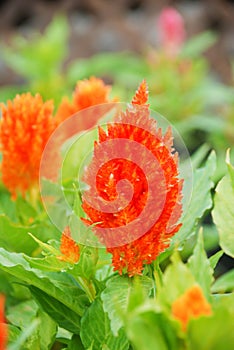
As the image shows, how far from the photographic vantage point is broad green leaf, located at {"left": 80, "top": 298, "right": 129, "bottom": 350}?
52.2 inches

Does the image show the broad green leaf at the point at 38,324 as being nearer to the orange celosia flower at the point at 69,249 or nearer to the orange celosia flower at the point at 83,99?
the orange celosia flower at the point at 69,249

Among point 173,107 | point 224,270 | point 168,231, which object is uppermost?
point 173,107

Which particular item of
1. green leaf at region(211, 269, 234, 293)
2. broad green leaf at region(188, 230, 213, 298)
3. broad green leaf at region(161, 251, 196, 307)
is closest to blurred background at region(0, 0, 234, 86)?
green leaf at region(211, 269, 234, 293)

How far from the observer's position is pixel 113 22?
14.9ft

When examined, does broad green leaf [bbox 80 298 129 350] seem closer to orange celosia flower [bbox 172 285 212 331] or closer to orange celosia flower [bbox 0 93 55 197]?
orange celosia flower [bbox 172 285 212 331]

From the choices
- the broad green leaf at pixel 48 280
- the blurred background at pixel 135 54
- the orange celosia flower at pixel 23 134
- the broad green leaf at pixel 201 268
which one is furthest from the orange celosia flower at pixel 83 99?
the blurred background at pixel 135 54

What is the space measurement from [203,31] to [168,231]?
3.45 m

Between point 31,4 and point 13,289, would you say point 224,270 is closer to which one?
point 13,289

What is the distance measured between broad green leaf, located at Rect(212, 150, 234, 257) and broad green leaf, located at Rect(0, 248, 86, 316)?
264mm

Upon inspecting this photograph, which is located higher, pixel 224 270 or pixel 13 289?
pixel 224 270

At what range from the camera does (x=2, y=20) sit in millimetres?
4766

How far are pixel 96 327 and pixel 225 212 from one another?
29cm

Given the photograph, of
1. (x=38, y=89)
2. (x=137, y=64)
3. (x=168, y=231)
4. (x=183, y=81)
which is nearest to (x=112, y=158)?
(x=168, y=231)

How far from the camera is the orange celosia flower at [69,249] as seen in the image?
4.32ft
